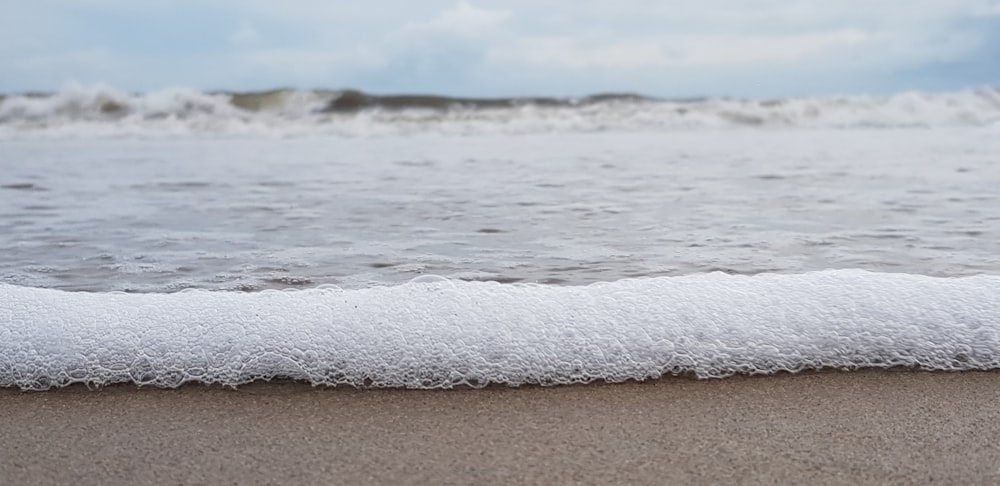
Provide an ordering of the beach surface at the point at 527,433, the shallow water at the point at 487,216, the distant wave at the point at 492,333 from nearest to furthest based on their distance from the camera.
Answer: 1. the beach surface at the point at 527,433
2. the distant wave at the point at 492,333
3. the shallow water at the point at 487,216

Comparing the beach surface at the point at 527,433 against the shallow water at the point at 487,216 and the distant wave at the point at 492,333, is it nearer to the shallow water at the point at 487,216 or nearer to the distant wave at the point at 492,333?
the distant wave at the point at 492,333

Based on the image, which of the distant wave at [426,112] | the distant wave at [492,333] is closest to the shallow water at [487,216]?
the distant wave at [492,333]

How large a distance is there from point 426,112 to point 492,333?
8.58 m

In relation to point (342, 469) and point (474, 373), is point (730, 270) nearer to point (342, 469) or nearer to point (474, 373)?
point (474, 373)

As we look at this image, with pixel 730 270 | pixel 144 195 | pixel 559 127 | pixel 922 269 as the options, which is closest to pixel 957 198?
pixel 922 269

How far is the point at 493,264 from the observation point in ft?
8.58

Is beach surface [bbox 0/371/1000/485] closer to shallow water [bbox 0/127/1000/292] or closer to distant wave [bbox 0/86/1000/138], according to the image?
shallow water [bbox 0/127/1000/292]

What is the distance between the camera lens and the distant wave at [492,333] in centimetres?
174

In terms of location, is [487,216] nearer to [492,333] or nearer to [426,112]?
[492,333]

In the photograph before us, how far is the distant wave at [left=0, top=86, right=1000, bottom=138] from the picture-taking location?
30.8ft

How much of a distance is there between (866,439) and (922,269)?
120 cm

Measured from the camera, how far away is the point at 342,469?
135cm

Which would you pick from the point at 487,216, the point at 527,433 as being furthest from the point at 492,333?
the point at 487,216

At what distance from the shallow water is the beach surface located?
735mm
